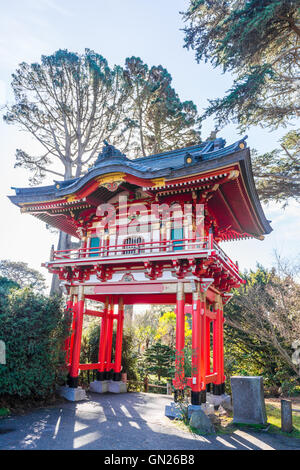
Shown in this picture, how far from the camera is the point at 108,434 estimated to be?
23.2ft

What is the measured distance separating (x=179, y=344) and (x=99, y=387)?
559cm

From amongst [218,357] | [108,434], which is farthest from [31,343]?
[218,357]

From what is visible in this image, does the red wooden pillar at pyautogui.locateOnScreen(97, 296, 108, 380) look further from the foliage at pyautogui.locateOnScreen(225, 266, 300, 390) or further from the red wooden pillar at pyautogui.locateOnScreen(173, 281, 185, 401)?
the foliage at pyautogui.locateOnScreen(225, 266, 300, 390)

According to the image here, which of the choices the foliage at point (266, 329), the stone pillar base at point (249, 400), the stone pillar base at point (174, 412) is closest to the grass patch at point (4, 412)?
the stone pillar base at point (174, 412)

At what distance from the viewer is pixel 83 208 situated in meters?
12.4

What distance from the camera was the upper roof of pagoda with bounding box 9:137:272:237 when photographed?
29.8 feet

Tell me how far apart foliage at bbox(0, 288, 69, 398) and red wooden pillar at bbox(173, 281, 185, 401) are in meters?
4.02

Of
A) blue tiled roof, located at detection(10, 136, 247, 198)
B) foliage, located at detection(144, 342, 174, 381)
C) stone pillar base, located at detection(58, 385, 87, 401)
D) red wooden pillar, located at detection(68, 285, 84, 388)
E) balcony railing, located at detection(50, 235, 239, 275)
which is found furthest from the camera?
foliage, located at detection(144, 342, 174, 381)

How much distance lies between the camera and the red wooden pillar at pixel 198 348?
29.3 feet

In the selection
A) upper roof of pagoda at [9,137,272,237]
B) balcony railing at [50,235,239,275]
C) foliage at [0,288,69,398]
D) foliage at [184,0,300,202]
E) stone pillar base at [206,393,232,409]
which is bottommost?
stone pillar base at [206,393,232,409]

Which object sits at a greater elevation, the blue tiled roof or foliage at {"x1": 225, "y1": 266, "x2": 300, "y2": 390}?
the blue tiled roof

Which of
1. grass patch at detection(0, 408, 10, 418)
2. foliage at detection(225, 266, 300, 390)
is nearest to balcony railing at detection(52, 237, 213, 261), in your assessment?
grass patch at detection(0, 408, 10, 418)

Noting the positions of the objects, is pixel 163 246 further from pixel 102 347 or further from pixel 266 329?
pixel 266 329

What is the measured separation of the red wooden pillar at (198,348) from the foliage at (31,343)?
14.7 ft
